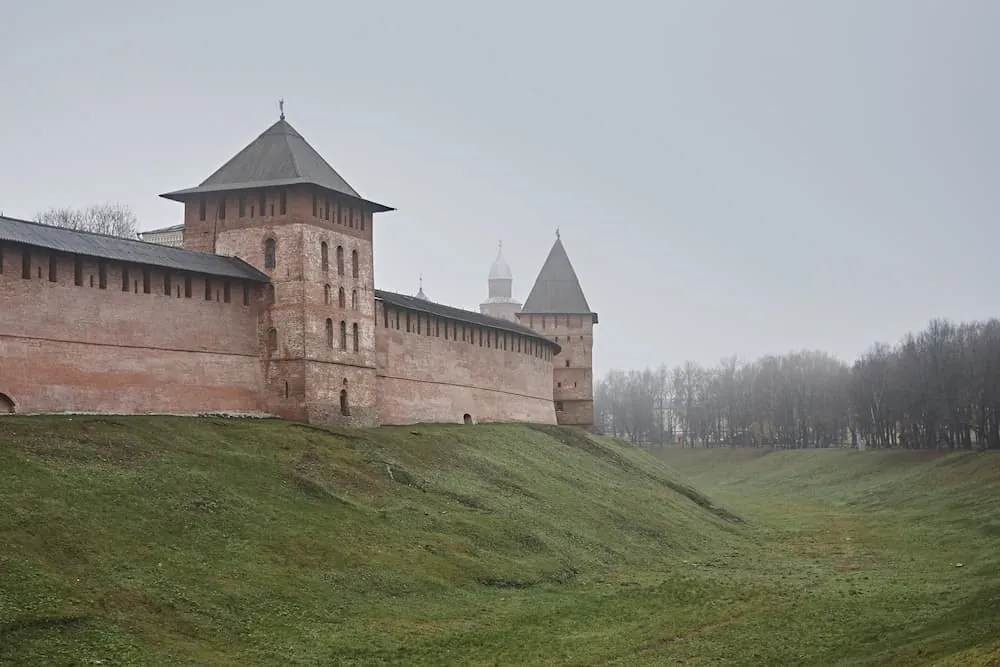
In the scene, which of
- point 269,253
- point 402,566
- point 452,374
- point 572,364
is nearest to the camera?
point 402,566

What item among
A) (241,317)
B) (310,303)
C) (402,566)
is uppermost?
(310,303)

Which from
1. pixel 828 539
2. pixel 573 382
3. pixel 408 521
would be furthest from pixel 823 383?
pixel 408 521

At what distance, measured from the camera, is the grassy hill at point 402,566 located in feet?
56.4

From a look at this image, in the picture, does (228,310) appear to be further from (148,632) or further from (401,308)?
(148,632)

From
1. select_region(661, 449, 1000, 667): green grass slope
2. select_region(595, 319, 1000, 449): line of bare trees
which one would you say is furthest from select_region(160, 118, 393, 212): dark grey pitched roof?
select_region(595, 319, 1000, 449): line of bare trees

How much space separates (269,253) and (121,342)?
17.9 feet

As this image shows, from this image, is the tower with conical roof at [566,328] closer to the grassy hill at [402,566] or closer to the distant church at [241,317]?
the distant church at [241,317]

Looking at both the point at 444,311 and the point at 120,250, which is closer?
the point at 120,250

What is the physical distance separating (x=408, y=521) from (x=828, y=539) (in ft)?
45.6

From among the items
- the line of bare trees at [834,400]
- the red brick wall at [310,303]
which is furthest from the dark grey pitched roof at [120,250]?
the line of bare trees at [834,400]

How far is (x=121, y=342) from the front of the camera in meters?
27.6

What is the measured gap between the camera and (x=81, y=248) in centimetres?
2695

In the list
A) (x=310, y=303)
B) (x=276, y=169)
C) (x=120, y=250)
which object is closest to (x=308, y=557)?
(x=120, y=250)

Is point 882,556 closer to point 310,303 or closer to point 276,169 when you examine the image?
point 310,303
